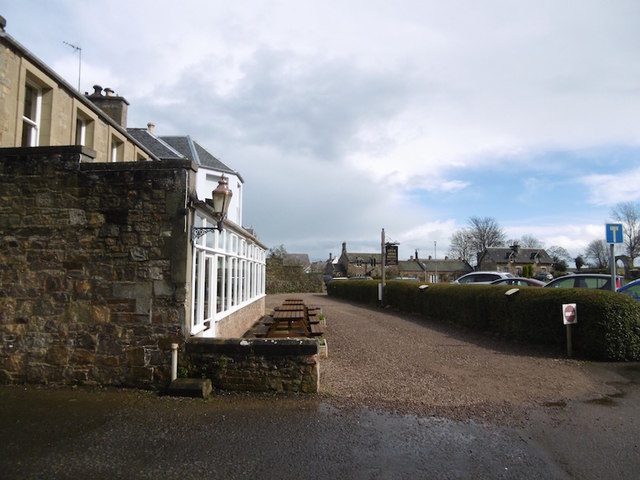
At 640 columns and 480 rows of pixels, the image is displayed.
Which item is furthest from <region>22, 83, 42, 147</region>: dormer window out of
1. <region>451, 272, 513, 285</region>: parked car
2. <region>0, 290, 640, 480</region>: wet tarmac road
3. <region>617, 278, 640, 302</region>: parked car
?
<region>451, 272, 513, 285</region>: parked car

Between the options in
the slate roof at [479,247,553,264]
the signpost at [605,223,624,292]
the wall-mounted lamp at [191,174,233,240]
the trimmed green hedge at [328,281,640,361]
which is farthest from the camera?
the slate roof at [479,247,553,264]

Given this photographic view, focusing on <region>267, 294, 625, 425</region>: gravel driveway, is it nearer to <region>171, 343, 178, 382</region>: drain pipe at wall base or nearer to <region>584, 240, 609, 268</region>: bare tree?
<region>171, 343, 178, 382</region>: drain pipe at wall base

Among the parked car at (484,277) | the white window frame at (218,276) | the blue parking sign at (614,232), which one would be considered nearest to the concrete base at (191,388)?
the white window frame at (218,276)

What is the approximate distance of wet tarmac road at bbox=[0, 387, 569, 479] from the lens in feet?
12.8

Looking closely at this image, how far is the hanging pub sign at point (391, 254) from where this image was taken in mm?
24639

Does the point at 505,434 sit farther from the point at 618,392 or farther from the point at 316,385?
the point at 618,392

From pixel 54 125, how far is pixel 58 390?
18.6ft

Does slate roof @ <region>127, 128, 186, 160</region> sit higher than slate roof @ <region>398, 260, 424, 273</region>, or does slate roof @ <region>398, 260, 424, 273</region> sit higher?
slate roof @ <region>127, 128, 186, 160</region>

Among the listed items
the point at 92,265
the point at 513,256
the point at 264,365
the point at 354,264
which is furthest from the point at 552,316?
the point at 354,264

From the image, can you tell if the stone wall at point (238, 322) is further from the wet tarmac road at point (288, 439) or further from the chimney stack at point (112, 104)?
the chimney stack at point (112, 104)

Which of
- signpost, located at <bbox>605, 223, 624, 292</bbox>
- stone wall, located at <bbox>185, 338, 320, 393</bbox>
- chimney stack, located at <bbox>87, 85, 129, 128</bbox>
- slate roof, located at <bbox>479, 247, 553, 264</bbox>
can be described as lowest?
stone wall, located at <bbox>185, 338, 320, 393</bbox>

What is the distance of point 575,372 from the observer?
7.54 metres

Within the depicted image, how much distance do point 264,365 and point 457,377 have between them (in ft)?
10.9

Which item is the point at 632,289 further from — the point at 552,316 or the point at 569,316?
the point at 569,316
